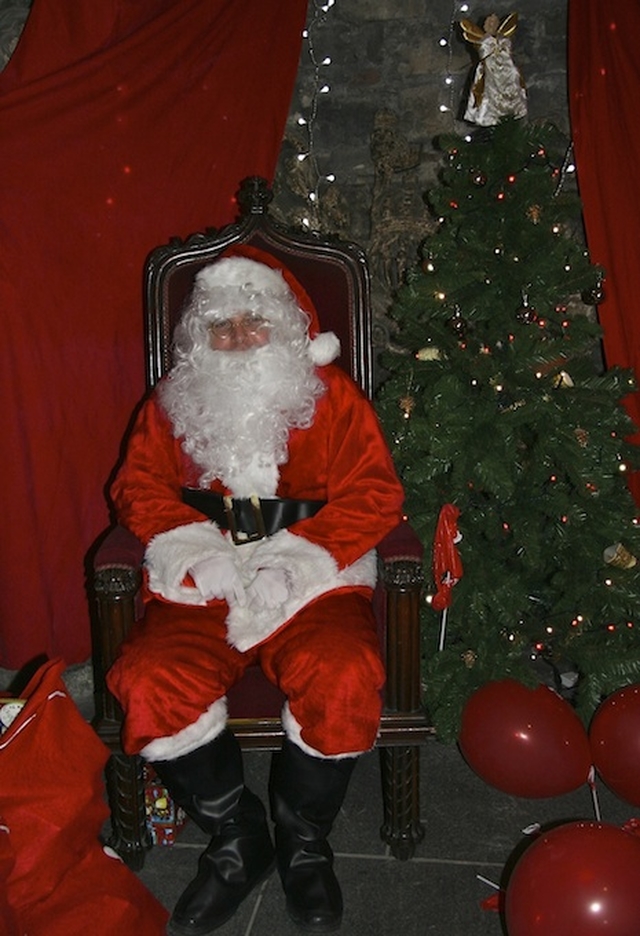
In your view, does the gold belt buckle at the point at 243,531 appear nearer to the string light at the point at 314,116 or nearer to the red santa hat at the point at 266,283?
the red santa hat at the point at 266,283

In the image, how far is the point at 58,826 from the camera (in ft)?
5.42

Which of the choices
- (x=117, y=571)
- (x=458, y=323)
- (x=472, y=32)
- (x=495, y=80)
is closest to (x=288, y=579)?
(x=117, y=571)

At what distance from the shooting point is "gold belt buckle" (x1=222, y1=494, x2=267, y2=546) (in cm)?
227

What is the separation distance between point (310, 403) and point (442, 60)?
173 cm

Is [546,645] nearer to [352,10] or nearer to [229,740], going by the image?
[229,740]

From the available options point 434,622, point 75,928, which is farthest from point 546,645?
point 75,928

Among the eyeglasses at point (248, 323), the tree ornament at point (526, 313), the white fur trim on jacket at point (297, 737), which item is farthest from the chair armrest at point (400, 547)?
the tree ornament at point (526, 313)

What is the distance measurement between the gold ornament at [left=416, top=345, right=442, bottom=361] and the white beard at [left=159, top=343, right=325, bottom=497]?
1.57 feet

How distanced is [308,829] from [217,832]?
0.22m

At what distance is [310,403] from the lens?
7.73 ft

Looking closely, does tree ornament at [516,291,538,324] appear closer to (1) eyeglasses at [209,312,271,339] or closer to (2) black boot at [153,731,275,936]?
(1) eyeglasses at [209,312,271,339]

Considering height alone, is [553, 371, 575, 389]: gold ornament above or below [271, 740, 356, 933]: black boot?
above

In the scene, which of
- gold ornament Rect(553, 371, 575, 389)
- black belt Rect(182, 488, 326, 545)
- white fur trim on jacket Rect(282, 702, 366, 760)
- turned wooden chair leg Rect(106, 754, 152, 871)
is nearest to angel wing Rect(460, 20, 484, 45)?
gold ornament Rect(553, 371, 575, 389)

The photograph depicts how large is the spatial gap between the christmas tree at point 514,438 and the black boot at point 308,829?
2.11 feet
